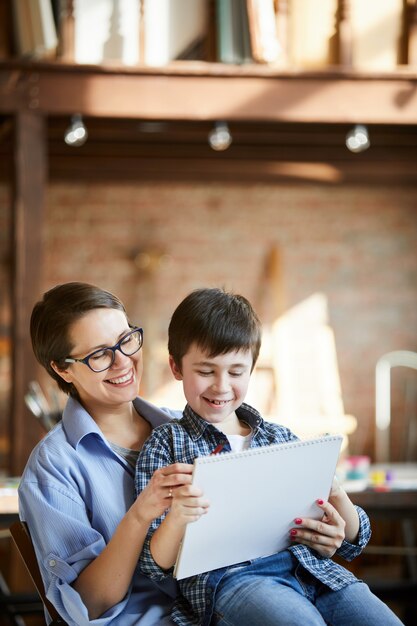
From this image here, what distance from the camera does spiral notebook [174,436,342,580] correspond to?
1.89 metres

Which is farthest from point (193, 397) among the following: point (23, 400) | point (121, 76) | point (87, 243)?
point (87, 243)

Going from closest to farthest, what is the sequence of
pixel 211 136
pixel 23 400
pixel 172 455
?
pixel 172 455 → pixel 23 400 → pixel 211 136

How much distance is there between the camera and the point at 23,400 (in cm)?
523

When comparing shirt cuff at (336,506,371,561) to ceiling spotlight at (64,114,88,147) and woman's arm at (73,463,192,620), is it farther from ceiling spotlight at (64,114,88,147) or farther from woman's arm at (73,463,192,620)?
ceiling spotlight at (64,114,88,147)

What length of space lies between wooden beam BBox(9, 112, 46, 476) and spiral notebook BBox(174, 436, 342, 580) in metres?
3.35

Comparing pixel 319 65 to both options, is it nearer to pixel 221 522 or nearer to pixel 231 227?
pixel 231 227

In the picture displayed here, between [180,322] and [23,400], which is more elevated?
[180,322]

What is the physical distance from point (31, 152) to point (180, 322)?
344cm

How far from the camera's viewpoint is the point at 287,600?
1.97 m

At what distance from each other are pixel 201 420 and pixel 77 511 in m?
0.36

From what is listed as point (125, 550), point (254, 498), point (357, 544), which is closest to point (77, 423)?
point (125, 550)

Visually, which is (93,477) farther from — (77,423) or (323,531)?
(323,531)

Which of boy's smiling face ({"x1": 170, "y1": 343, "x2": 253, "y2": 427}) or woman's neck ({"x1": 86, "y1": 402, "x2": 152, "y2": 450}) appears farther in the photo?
woman's neck ({"x1": 86, "y1": 402, "x2": 152, "y2": 450})

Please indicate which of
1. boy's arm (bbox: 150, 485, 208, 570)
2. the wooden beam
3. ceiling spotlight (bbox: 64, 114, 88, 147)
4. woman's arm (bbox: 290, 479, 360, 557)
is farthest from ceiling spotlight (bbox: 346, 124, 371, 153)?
boy's arm (bbox: 150, 485, 208, 570)
